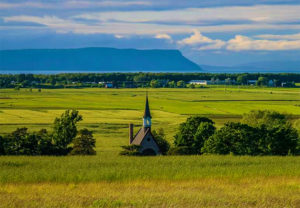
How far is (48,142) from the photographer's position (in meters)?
47.8

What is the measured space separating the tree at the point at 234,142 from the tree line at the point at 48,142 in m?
10.8

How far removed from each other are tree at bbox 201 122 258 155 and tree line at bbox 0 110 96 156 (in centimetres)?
1081

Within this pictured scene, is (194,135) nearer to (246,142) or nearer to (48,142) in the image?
(246,142)

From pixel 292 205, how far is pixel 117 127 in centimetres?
6203

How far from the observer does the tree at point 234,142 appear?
146ft

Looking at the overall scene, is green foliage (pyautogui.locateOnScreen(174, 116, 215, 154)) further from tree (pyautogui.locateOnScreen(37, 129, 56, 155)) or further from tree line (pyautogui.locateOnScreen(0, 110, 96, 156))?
tree (pyautogui.locateOnScreen(37, 129, 56, 155))

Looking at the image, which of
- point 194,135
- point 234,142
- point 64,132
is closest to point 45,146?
point 64,132

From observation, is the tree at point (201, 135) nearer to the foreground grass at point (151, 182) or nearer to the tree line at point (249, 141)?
the tree line at point (249, 141)

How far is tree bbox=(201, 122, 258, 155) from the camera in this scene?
4453 centimetres

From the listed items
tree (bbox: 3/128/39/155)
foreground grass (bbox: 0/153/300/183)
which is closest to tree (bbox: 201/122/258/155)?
foreground grass (bbox: 0/153/300/183)

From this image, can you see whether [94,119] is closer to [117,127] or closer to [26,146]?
[117,127]

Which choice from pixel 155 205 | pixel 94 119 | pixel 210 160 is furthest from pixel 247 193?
pixel 94 119

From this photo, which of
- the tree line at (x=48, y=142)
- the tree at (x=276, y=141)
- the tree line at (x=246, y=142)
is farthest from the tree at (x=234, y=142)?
the tree line at (x=48, y=142)

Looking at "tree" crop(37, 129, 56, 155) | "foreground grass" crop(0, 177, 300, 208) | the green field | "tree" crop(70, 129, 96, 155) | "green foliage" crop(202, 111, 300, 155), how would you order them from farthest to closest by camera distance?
"tree" crop(70, 129, 96, 155), "tree" crop(37, 129, 56, 155), "green foliage" crop(202, 111, 300, 155), the green field, "foreground grass" crop(0, 177, 300, 208)
